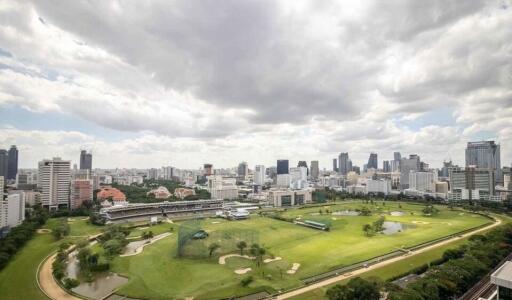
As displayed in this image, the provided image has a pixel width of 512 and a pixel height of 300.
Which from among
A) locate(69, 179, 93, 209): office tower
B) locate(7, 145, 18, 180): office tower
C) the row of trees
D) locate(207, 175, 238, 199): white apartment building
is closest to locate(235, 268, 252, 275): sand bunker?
the row of trees

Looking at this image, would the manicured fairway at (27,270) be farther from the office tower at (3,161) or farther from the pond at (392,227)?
the office tower at (3,161)

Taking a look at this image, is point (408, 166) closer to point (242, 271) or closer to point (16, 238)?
point (242, 271)

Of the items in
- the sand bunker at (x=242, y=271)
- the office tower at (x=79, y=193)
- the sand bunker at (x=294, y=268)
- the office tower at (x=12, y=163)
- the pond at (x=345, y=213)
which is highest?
the office tower at (x=12, y=163)

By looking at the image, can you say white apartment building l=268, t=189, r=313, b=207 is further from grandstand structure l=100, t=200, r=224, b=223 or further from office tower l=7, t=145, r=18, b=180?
office tower l=7, t=145, r=18, b=180

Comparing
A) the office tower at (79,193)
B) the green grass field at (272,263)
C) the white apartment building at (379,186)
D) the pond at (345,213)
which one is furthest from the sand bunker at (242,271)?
the white apartment building at (379,186)

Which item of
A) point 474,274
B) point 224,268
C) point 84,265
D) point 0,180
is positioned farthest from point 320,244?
point 0,180

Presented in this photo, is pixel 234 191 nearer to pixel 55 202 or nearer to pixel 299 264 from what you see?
pixel 55 202
